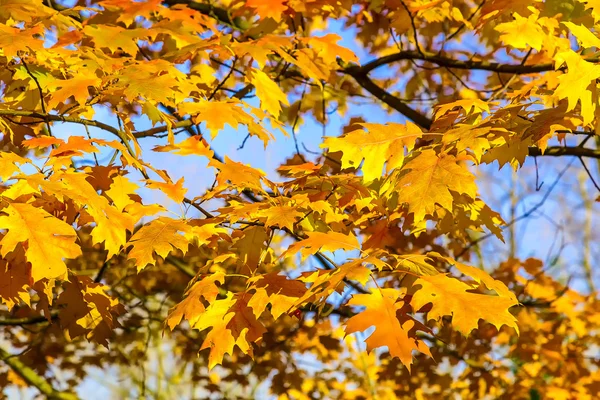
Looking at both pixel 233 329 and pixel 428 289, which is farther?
pixel 233 329

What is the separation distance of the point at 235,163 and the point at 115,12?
1.52 meters

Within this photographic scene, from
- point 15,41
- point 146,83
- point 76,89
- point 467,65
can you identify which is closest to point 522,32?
point 467,65

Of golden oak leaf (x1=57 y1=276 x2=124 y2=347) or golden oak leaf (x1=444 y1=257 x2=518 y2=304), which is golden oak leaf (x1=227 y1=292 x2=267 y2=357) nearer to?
golden oak leaf (x1=444 y1=257 x2=518 y2=304)

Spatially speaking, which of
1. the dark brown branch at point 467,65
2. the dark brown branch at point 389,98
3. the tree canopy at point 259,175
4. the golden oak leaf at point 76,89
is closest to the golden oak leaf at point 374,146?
the tree canopy at point 259,175

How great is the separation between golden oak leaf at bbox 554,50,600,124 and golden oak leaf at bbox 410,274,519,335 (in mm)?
636

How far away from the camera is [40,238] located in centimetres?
167

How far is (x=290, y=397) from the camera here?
18.6ft

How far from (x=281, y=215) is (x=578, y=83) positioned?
991 millimetres

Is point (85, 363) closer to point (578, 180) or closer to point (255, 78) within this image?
point (255, 78)

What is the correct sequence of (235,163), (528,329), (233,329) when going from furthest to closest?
(528,329) → (235,163) → (233,329)

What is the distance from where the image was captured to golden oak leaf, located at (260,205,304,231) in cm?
191

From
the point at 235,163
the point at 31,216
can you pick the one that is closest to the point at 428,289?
the point at 235,163

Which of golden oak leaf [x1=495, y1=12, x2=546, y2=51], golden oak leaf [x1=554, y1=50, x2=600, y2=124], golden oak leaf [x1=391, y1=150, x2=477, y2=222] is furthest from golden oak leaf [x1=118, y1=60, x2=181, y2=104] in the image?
golden oak leaf [x1=495, y1=12, x2=546, y2=51]

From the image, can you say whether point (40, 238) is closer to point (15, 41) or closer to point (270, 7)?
point (15, 41)
